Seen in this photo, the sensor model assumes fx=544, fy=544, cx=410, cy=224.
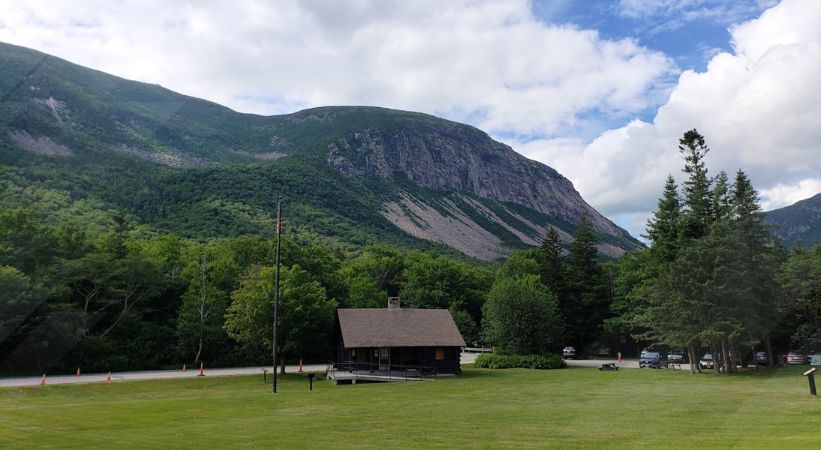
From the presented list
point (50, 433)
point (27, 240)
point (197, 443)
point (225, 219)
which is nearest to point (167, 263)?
point (27, 240)

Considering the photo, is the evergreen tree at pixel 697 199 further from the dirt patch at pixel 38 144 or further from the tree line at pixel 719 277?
the dirt patch at pixel 38 144

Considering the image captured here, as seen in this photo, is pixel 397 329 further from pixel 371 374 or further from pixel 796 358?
pixel 796 358

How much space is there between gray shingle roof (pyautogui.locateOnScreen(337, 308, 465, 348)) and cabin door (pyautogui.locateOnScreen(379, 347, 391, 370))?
1.39 m

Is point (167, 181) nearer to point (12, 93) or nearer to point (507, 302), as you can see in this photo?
point (12, 93)

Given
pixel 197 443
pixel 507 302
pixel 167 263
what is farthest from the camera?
pixel 167 263

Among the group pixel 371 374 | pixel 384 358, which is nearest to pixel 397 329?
pixel 384 358

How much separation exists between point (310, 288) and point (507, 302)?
690 inches

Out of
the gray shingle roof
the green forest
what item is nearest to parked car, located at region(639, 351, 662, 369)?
the green forest

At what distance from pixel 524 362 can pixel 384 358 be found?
1303 centimetres

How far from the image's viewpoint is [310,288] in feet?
147

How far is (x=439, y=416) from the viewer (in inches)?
743

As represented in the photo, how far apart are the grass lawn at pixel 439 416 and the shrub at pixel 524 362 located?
13.5 m

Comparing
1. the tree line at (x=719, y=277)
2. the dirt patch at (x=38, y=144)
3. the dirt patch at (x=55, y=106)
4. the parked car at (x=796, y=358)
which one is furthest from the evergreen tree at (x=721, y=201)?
the dirt patch at (x=55, y=106)

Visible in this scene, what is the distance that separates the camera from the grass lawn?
45.4ft
